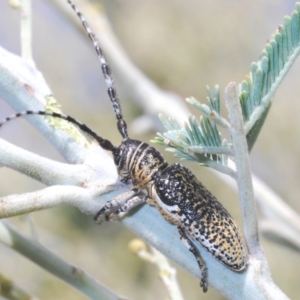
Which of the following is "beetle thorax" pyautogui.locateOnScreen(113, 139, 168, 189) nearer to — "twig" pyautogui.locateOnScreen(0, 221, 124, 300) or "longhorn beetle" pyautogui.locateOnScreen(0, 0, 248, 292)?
"longhorn beetle" pyautogui.locateOnScreen(0, 0, 248, 292)

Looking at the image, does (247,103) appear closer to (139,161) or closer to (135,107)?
(139,161)

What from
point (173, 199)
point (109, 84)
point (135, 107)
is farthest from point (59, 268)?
point (135, 107)

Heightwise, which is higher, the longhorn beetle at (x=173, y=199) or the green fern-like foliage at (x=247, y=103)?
the green fern-like foliage at (x=247, y=103)

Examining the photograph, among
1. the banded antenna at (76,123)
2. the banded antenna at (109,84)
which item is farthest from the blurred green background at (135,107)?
the banded antenna at (76,123)

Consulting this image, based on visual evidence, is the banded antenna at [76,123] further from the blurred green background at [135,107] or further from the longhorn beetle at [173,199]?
the blurred green background at [135,107]

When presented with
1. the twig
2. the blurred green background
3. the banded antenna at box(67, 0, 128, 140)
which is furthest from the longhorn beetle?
the blurred green background

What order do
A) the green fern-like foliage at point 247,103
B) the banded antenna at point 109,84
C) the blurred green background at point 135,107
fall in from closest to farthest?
the green fern-like foliage at point 247,103 → the banded antenna at point 109,84 → the blurred green background at point 135,107
